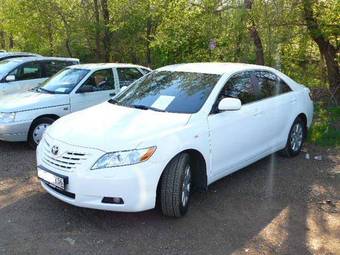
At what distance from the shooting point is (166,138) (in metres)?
4.47

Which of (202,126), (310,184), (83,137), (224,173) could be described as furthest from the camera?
(310,184)

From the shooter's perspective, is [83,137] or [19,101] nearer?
[83,137]

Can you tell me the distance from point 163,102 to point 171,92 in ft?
0.77

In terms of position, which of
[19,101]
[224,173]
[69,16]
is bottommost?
[224,173]

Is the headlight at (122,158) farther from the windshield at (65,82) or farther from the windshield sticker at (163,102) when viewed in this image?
the windshield at (65,82)

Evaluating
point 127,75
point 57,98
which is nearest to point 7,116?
point 57,98

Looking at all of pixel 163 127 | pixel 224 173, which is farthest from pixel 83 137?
pixel 224 173

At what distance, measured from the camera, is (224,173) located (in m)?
5.30

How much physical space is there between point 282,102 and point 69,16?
40.3ft

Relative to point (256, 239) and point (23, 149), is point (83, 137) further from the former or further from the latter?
point (23, 149)

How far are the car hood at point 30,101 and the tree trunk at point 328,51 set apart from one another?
5954mm

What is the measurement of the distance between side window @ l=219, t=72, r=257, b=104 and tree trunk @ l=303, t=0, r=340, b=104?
499 centimetres

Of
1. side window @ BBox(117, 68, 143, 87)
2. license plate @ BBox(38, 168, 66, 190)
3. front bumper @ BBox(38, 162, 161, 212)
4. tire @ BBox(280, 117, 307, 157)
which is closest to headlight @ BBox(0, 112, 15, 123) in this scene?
side window @ BBox(117, 68, 143, 87)

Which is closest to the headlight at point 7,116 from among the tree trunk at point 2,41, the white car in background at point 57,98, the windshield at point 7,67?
the white car in background at point 57,98
